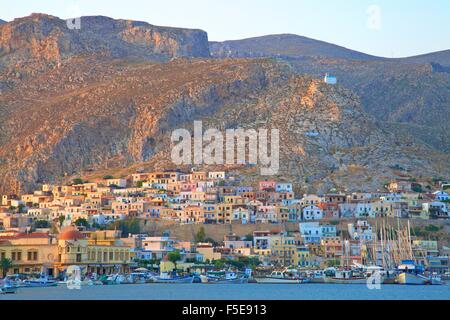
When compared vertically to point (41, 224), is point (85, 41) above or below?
above

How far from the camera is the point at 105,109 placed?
14675cm

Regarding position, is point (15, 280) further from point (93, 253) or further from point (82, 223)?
point (82, 223)

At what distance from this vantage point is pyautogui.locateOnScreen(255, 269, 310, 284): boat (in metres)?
92.4

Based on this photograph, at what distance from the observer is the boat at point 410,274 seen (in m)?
92.6

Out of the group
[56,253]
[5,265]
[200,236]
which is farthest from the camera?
[200,236]

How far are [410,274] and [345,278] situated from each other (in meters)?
4.81

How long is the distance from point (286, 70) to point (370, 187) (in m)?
31.9

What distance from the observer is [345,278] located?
3656 inches

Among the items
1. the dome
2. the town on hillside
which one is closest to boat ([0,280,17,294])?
the town on hillside

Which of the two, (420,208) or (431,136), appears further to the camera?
(431,136)

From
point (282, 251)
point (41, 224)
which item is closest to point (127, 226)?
point (41, 224)

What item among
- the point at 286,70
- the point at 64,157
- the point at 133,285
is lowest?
the point at 133,285
